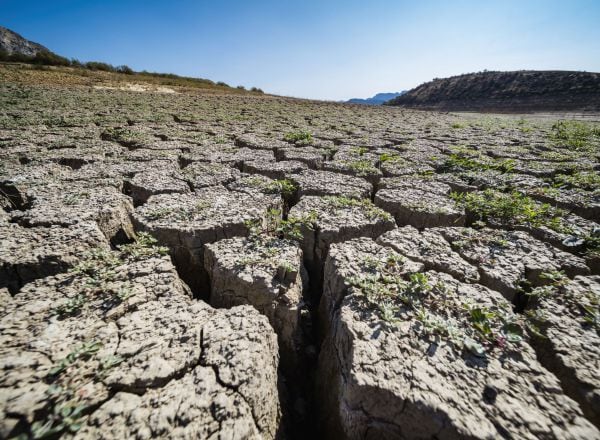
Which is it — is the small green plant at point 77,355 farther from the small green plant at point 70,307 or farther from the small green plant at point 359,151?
the small green plant at point 359,151

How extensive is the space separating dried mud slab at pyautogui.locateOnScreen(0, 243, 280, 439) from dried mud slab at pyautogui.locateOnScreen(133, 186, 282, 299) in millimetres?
380

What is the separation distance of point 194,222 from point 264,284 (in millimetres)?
751

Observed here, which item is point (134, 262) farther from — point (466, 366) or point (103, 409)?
point (466, 366)

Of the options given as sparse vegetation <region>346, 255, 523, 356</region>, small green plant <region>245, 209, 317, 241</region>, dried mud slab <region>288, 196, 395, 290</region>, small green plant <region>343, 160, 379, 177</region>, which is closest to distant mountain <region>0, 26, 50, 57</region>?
small green plant <region>343, 160, 379, 177</region>

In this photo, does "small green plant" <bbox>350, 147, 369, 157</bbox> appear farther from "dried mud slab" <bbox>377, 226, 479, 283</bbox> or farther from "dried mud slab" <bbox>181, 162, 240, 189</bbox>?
"dried mud slab" <bbox>377, 226, 479, 283</bbox>

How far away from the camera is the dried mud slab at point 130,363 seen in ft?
2.45

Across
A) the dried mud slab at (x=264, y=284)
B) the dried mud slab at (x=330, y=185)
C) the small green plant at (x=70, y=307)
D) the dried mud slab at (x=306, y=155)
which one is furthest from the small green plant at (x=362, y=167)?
the small green plant at (x=70, y=307)

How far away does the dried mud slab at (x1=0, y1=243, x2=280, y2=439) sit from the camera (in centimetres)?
75

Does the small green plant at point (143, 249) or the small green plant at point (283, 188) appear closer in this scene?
the small green plant at point (143, 249)

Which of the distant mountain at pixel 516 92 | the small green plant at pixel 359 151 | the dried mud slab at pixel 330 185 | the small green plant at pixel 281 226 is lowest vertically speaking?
the small green plant at pixel 281 226

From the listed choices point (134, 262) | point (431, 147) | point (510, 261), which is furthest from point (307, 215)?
point (431, 147)

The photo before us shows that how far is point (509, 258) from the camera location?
1571 millimetres

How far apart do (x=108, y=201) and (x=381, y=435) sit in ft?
6.93

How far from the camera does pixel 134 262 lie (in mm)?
1397
